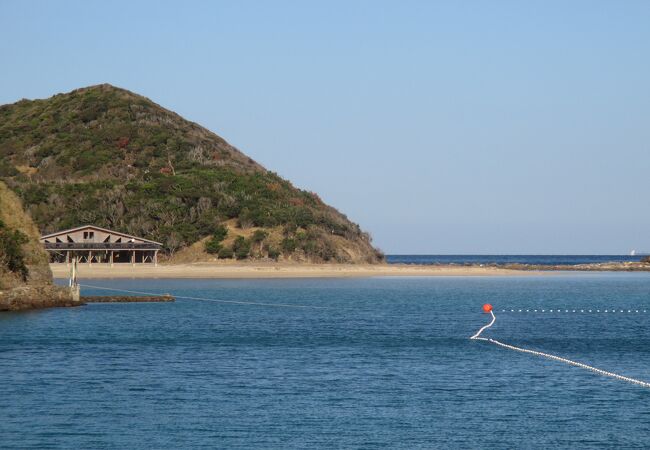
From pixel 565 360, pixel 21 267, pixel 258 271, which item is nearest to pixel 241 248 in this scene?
pixel 258 271

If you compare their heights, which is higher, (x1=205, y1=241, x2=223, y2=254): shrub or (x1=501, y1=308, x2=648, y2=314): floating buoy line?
(x1=205, y1=241, x2=223, y2=254): shrub

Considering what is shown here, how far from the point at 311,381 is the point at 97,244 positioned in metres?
79.4

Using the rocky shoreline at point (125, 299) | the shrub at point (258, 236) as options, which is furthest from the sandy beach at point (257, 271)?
the rocky shoreline at point (125, 299)

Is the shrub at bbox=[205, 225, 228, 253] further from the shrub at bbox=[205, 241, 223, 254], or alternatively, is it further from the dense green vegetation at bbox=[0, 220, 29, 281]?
the dense green vegetation at bbox=[0, 220, 29, 281]

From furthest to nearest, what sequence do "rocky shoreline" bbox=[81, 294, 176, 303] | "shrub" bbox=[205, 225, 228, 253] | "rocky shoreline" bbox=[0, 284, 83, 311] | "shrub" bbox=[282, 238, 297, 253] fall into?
"shrub" bbox=[282, 238, 297, 253]
"shrub" bbox=[205, 225, 228, 253]
"rocky shoreline" bbox=[81, 294, 176, 303]
"rocky shoreline" bbox=[0, 284, 83, 311]

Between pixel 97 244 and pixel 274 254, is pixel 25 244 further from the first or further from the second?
pixel 274 254

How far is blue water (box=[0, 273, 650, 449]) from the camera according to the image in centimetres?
2403

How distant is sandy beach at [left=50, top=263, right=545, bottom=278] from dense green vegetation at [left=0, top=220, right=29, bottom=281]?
127ft

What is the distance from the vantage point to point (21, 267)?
53.5 meters

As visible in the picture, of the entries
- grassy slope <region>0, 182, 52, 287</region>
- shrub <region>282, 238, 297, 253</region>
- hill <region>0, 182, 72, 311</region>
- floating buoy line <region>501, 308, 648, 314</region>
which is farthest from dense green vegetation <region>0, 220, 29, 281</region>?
shrub <region>282, 238, 297, 253</region>

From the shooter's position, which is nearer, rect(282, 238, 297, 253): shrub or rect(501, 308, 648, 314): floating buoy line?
rect(501, 308, 648, 314): floating buoy line

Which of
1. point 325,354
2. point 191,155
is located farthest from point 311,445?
point 191,155

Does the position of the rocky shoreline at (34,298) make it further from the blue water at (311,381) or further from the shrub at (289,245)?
the shrub at (289,245)

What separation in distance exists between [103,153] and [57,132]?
14.7 meters
